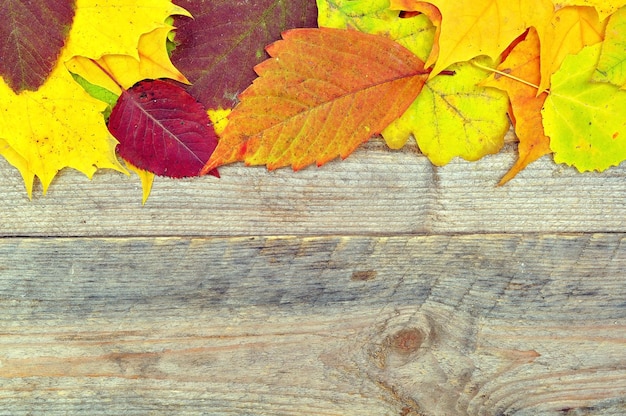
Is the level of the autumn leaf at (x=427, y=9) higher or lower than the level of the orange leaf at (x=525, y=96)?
lower

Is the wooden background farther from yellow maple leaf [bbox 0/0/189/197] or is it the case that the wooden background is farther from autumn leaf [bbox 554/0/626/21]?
autumn leaf [bbox 554/0/626/21]

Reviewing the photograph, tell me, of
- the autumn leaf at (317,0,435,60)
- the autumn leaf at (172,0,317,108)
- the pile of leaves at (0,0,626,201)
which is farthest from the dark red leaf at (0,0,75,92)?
the autumn leaf at (317,0,435,60)

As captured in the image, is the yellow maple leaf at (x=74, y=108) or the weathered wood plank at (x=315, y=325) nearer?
the yellow maple leaf at (x=74, y=108)

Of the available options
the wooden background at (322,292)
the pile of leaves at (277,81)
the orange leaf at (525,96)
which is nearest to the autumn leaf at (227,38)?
the pile of leaves at (277,81)

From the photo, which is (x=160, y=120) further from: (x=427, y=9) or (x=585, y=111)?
(x=585, y=111)

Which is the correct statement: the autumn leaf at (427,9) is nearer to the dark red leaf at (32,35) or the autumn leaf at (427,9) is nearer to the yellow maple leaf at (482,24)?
the yellow maple leaf at (482,24)

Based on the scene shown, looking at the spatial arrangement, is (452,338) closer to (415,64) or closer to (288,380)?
(288,380)

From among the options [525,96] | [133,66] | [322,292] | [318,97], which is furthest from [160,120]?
[525,96]

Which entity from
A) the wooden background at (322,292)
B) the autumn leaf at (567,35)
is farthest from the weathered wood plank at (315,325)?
the autumn leaf at (567,35)

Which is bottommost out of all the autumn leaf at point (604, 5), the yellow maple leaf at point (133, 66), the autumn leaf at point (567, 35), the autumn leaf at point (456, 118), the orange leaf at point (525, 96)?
the yellow maple leaf at point (133, 66)
